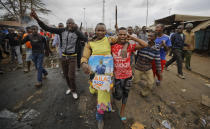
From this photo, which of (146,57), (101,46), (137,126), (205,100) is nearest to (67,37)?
(101,46)

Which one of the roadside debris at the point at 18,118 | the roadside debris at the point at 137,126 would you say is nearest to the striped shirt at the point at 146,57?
the roadside debris at the point at 137,126

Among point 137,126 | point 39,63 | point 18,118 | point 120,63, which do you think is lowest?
point 137,126

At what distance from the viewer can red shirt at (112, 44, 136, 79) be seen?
1.77 meters

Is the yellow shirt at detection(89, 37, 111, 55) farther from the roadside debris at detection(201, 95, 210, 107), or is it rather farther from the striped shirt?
the roadside debris at detection(201, 95, 210, 107)

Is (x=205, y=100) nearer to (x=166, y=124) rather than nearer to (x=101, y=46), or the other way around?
(x=166, y=124)

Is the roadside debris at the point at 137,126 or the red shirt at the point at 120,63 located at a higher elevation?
the red shirt at the point at 120,63

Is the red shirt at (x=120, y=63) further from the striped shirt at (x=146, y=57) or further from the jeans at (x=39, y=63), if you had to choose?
the jeans at (x=39, y=63)

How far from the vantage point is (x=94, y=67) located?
1.67 m

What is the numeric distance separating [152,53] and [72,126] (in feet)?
7.55

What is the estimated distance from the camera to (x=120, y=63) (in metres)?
1.80

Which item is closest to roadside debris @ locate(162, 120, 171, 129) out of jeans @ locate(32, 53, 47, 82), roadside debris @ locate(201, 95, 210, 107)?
roadside debris @ locate(201, 95, 210, 107)

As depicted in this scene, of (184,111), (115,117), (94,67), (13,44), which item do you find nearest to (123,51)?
(94,67)

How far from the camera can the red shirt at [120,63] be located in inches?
69.8

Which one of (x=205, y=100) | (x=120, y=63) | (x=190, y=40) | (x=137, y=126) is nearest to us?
(x=120, y=63)
